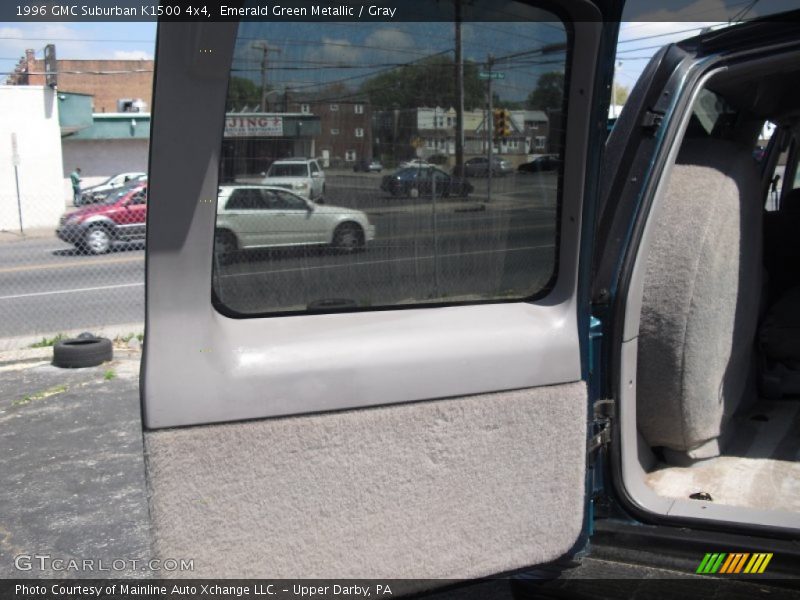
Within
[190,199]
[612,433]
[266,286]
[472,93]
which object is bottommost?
[612,433]

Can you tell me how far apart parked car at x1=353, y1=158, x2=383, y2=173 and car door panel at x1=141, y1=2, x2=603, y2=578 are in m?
0.35

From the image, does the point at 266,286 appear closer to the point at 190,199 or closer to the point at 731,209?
the point at 190,199

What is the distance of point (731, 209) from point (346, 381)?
73.3 inches

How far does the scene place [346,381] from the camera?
1793 mm

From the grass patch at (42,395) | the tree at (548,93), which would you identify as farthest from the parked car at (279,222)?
the grass patch at (42,395)

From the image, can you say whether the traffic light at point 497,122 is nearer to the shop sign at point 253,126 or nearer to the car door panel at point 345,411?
the car door panel at point 345,411

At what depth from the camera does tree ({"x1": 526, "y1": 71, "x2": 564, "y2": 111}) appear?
80.2 inches

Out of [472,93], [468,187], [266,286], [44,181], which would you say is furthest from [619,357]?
[44,181]

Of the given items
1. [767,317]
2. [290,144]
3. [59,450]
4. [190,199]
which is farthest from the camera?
[59,450]

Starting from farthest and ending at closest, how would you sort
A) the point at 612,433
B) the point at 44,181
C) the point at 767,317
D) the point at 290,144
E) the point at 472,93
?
the point at 44,181
the point at 767,317
the point at 612,433
the point at 472,93
the point at 290,144

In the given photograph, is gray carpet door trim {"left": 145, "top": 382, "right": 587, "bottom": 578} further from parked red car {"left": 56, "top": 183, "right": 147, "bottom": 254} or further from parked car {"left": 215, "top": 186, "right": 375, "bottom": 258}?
parked red car {"left": 56, "top": 183, "right": 147, "bottom": 254}

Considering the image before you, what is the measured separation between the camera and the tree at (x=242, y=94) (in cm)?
163

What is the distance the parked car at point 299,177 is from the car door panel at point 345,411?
167mm

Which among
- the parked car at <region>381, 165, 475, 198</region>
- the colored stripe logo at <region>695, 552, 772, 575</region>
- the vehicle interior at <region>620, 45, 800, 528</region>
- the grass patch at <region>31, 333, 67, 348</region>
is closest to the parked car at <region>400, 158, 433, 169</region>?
the parked car at <region>381, 165, 475, 198</region>
